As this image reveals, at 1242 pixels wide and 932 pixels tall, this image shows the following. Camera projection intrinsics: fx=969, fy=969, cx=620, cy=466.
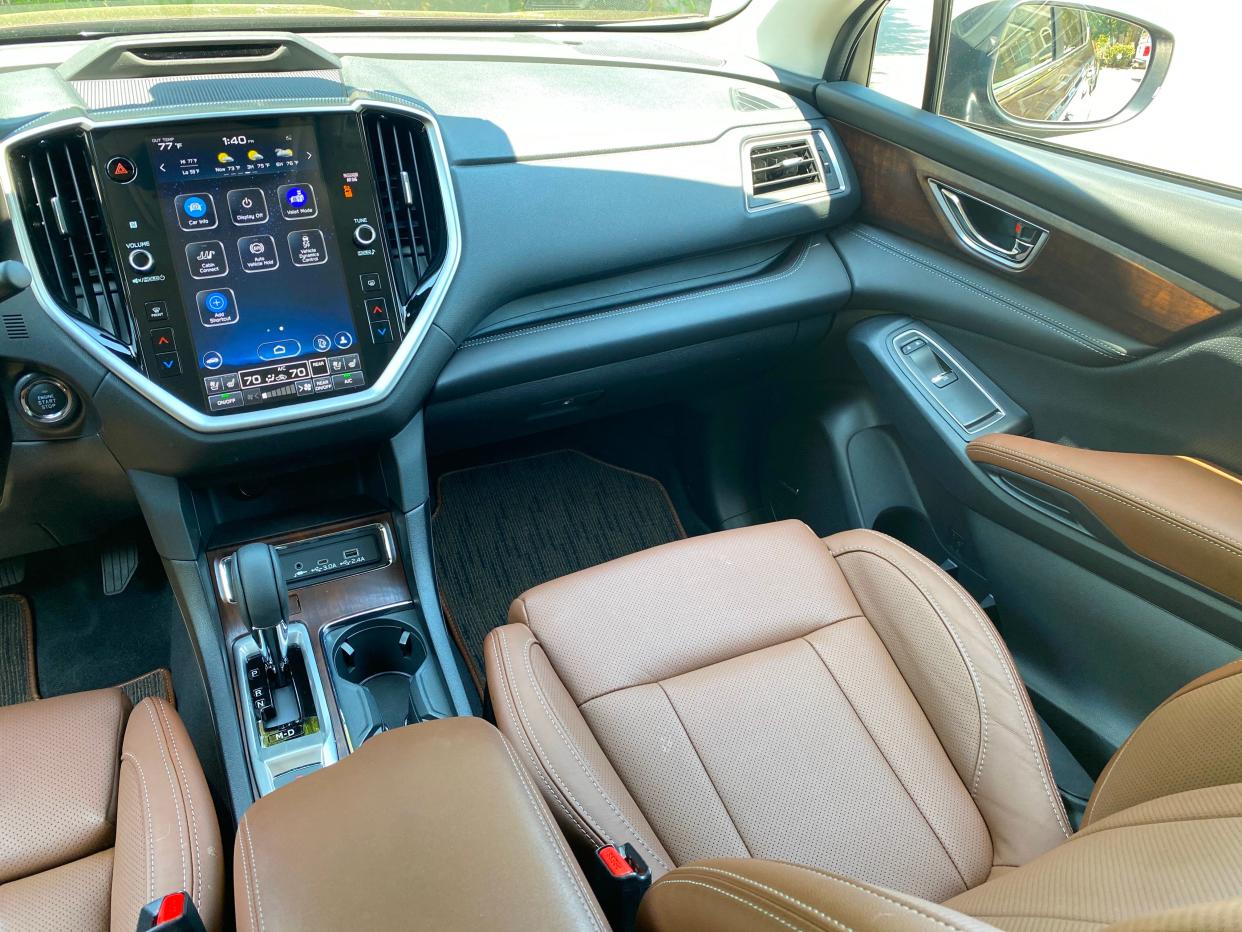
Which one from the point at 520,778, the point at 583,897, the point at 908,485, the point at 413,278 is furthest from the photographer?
the point at 908,485

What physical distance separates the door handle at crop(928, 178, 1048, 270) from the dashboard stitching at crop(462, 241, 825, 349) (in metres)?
0.31

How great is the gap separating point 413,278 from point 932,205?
1.04m

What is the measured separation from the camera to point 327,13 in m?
1.89

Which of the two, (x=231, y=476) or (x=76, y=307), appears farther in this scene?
(x=231, y=476)

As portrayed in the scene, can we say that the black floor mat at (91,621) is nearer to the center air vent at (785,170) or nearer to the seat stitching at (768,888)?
the center air vent at (785,170)

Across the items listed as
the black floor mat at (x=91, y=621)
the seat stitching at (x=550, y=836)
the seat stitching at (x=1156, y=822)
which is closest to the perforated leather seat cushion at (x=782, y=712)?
the seat stitching at (x=550, y=836)

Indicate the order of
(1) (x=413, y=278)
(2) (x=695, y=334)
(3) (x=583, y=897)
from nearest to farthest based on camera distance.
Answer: (3) (x=583, y=897)
(1) (x=413, y=278)
(2) (x=695, y=334)

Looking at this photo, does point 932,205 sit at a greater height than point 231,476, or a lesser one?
greater

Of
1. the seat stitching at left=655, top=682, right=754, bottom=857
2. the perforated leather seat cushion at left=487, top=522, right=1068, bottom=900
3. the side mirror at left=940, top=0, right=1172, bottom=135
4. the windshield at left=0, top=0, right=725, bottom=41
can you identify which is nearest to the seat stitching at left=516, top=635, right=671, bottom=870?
the perforated leather seat cushion at left=487, top=522, right=1068, bottom=900

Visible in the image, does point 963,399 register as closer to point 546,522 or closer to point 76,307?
point 546,522

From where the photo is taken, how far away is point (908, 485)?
7.25 feet

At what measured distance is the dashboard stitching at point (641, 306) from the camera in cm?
190

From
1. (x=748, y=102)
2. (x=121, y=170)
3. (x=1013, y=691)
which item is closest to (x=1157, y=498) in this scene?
(x=1013, y=691)

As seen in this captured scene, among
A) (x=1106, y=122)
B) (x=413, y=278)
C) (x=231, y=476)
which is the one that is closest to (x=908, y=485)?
(x=1106, y=122)
